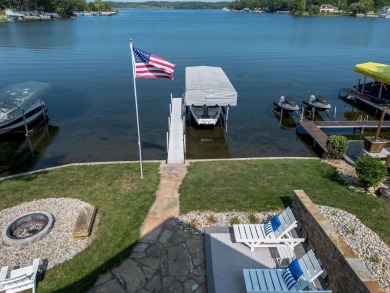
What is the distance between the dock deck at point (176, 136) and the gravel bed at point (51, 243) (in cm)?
579

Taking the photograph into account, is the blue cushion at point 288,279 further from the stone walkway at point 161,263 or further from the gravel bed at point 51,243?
the gravel bed at point 51,243

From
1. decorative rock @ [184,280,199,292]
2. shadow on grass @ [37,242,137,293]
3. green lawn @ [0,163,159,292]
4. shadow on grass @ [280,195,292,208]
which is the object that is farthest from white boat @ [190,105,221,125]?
decorative rock @ [184,280,199,292]

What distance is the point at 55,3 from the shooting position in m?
146

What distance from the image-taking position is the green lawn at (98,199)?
828 cm

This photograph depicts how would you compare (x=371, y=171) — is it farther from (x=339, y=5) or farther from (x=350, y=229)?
(x=339, y=5)

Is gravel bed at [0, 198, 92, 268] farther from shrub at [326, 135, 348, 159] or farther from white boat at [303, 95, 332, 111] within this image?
white boat at [303, 95, 332, 111]

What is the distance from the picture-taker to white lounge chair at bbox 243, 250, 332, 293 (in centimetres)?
694

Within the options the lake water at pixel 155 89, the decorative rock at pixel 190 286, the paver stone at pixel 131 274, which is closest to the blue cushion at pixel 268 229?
the decorative rock at pixel 190 286

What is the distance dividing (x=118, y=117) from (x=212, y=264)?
19867 mm

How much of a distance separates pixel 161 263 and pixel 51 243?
3.70 meters

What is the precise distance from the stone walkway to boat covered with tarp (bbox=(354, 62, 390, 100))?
23.2 metres

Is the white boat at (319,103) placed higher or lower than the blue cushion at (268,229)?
lower

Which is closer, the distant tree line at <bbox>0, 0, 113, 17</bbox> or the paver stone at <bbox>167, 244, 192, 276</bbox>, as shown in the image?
the paver stone at <bbox>167, 244, 192, 276</bbox>

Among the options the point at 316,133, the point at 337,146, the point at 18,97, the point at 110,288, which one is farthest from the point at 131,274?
the point at 18,97
